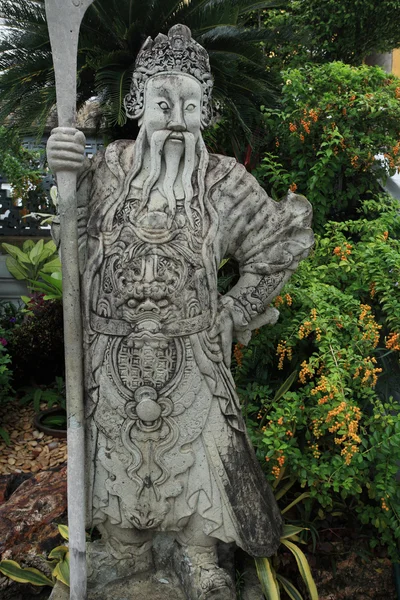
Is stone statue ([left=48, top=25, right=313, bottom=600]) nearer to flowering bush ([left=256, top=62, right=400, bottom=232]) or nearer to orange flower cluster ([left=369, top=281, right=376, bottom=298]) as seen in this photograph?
orange flower cluster ([left=369, top=281, right=376, bottom=298])

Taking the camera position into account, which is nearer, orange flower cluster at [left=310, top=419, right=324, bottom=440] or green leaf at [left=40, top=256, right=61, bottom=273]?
orange flower cluster at [left=310, top=419, right=324, bottom=440]

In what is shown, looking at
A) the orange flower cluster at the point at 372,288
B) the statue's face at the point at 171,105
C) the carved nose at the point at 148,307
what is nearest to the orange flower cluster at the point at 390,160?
the orange flower cluster at the point at 372,288

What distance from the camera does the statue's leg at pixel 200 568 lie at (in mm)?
2883

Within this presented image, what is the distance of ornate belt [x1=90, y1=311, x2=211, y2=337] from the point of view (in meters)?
2.77

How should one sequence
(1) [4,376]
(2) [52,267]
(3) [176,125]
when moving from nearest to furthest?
(3) [176,125]
(1) [4,376]
(2) [52,267]

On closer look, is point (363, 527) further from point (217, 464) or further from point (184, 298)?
point (184, 298)

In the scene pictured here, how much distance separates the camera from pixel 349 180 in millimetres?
5234

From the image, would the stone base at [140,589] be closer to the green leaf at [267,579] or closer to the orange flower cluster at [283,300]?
the green leaf at [267,579]

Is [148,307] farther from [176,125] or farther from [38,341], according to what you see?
[38,341]

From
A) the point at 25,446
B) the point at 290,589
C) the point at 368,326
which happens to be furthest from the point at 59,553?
the point at 25,446

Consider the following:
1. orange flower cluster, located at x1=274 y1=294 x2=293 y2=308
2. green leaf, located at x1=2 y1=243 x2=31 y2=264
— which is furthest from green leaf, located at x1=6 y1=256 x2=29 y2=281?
orange flower cluster, located at x1=274 y1=294 x2=293 y2=308

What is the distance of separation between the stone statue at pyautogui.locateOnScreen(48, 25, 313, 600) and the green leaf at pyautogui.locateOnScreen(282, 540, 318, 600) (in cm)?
55

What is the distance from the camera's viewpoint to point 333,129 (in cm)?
473

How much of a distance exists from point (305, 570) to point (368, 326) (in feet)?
4.67
